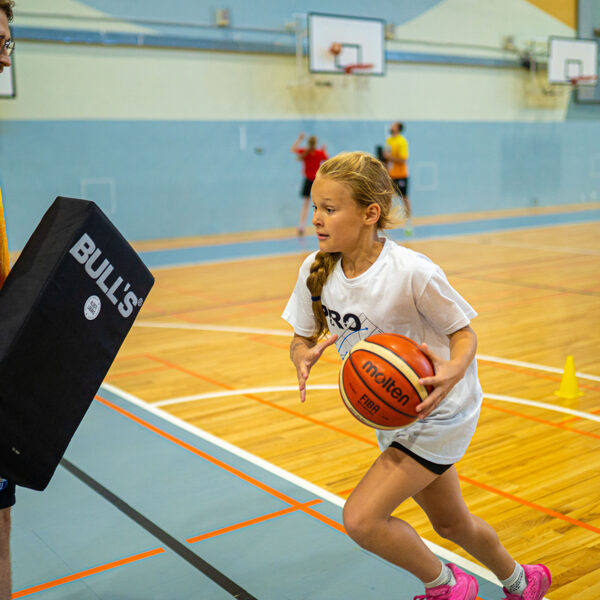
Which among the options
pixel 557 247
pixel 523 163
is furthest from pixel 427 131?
pixel 557 247

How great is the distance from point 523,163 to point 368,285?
1707cm

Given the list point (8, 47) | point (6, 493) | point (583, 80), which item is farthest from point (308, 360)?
point (583, 80)

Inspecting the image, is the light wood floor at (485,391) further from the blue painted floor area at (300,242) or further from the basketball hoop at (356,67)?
the basketball hoop at (356,67)

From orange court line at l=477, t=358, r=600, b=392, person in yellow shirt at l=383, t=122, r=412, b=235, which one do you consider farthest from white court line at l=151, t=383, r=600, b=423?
person in yellow shirt at l=383, t=122, r=412, b=235

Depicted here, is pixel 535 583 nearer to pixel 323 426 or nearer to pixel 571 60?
pixel 323 426

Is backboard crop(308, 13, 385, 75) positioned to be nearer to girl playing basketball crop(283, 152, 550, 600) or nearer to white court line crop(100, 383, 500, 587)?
white court line crop(100, 383, 500, 587)

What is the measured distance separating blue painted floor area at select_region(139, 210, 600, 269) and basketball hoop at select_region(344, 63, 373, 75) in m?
3.20

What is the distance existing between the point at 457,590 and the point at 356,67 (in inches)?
521

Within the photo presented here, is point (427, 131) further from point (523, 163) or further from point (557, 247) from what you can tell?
point (557, 247)

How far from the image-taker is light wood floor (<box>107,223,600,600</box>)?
304 cm

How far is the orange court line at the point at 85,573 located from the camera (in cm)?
256

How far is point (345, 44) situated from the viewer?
14.1 metres

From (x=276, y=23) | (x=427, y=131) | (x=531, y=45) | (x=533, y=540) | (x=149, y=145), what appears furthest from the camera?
(x=531, y=45)

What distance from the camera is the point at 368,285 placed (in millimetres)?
2154
